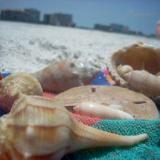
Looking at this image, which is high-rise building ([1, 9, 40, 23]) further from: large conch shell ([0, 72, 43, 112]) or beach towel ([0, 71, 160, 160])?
beach towel ([0, 71, 160, 160])

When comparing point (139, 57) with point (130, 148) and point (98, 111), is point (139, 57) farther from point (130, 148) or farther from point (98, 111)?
point (130, 148)

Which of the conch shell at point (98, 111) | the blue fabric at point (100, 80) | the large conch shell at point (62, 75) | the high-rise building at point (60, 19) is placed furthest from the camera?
the high-rise building at point (60, 19)

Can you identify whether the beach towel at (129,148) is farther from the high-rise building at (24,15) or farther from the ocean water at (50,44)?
the high-rise building at (24,15)

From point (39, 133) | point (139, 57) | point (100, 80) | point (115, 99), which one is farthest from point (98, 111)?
point (139, 57)

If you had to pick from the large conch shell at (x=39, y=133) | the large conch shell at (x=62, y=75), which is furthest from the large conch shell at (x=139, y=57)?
the large conch shell at (x=39, y=133)

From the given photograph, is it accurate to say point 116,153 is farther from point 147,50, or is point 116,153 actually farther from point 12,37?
point 12,37

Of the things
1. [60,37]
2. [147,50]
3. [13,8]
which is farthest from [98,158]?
[13,8]
